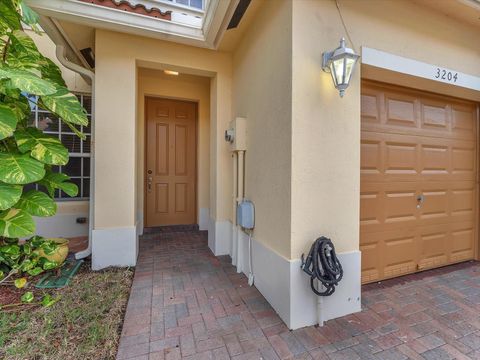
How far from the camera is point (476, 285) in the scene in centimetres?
265

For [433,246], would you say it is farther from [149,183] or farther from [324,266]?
[149,183]

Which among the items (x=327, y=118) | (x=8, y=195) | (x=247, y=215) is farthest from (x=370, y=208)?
(x=8, y=195)

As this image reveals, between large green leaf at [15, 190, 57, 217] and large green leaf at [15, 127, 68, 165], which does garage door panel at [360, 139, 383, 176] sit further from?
large green leaf at [15, 190, 57, 217]

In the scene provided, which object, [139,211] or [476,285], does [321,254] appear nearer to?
[476,285]

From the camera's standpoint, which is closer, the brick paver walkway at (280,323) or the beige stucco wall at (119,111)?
the brick paver walkway at (280,323)

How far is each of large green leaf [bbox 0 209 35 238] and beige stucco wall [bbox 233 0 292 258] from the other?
2.13m

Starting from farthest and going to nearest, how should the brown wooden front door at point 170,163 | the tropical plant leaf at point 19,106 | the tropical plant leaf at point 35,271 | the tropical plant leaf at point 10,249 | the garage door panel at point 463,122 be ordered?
the brown wooden front door at point 170,163
the garage door panel at point 463,122
the tropical plant leaf at point 35,271
the tropical plant leaf at point 10,249
the tropical plant leaf at point 19,106

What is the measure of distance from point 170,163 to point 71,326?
3.30 meters

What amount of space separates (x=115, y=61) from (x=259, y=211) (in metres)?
2.58

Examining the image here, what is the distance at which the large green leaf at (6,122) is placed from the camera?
1930 millimetres

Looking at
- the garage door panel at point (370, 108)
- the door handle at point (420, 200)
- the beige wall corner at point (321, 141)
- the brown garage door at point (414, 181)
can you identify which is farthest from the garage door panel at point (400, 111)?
the door handle at point (420, 200)

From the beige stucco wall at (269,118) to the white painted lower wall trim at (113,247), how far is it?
5.40 ft

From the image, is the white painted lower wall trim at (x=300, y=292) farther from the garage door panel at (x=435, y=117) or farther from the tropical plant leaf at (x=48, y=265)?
the tropical plant leaf at (x=48, y=265)

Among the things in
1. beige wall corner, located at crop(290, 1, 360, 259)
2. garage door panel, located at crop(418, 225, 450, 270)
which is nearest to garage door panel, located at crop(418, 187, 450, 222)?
garage door panel, located at crop(418, 225, 450, 270)
